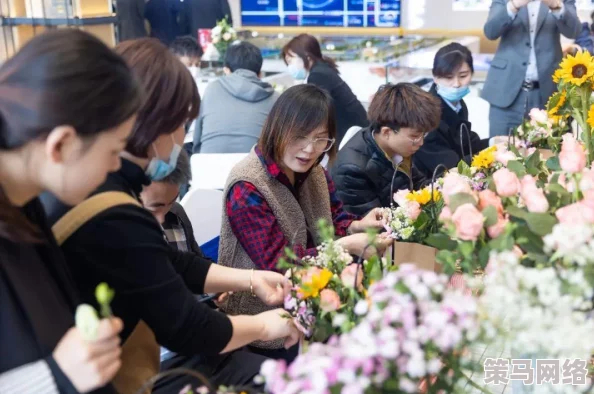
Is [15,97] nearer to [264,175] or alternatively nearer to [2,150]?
[2,150]

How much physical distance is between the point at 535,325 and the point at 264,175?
Answer: 1.28 metres

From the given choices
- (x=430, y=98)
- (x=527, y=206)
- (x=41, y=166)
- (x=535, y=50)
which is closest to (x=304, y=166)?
(x=430, y=98)

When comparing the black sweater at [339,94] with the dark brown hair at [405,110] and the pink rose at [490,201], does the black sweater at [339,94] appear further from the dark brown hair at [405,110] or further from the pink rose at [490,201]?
the pink rose at [490,201]

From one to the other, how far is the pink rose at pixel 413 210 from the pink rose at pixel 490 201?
65 centimetres

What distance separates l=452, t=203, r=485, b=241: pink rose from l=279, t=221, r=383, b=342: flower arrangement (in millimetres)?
163

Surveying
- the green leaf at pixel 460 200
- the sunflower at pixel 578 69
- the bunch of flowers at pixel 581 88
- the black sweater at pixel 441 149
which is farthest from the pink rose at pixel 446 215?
the black sweater at pixel 441 149

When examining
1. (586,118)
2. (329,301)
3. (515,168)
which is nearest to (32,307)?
(329,301)

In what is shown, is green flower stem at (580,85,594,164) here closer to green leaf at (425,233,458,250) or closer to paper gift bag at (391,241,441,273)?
paper gift bag at (391,241,441,273)

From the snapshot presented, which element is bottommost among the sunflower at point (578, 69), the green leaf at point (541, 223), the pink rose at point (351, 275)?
the pink rose at point (351, 275)

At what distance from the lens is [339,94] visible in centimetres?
453

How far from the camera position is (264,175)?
2127 millimetres

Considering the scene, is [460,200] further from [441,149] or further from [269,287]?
[441,149]

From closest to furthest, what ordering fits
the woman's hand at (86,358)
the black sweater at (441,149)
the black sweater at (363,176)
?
1. the woman's hand at (86,358)
2. the black sweater at (363,176)
3. the black sweater at (441,149)

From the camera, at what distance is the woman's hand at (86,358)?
1.01 metres
